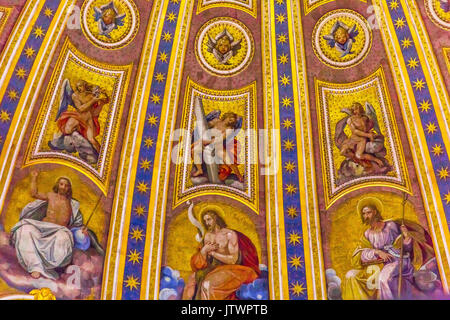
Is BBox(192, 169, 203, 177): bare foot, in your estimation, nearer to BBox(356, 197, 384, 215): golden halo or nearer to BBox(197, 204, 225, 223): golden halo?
BBox(197, 204, 225, 223): golden halo

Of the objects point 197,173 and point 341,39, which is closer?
point 341,39

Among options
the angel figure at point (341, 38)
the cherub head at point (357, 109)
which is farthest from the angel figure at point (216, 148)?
the angel figure at point (341, 38)

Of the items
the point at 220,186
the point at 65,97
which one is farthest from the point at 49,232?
the point at 220,186

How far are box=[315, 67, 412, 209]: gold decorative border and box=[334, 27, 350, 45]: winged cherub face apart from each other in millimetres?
1110

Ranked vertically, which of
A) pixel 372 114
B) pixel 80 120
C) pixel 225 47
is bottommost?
pixel 80 120

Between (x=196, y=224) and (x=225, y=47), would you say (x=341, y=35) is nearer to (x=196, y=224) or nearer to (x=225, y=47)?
(x=225, y=47)

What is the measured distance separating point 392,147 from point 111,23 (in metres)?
7.75

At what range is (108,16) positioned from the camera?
1759 cm

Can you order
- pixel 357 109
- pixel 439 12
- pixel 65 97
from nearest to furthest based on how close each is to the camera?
pixel 439 12, pixel 65 97, pixel 357 109

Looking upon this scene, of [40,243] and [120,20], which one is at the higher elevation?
[120,20]

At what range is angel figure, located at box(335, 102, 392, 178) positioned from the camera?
17781 mm

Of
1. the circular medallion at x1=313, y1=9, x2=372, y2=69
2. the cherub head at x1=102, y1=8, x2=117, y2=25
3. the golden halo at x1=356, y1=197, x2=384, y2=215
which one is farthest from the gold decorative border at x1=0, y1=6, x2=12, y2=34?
the golden halo at x1=356, y1=197, x2=384, y2=215

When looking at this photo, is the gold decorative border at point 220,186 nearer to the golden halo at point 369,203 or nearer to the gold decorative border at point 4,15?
the golden halo at point 369,203
